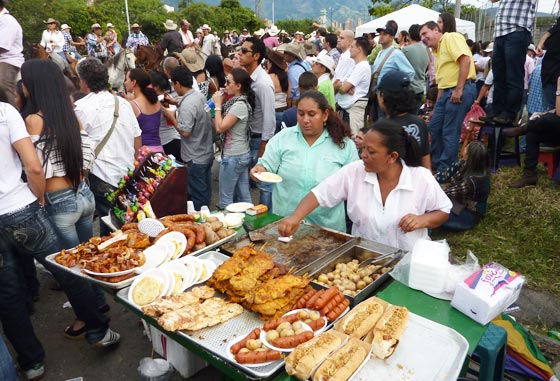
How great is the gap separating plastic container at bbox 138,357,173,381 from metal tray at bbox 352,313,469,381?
4.93ft

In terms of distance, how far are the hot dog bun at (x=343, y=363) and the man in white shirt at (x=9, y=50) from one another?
5262mm

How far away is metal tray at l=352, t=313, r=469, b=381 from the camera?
5.64ft

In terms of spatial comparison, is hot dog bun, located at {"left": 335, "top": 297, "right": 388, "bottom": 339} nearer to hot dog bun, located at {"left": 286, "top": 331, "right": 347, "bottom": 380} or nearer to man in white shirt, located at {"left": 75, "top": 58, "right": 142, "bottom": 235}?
hot dog bun, located at {"left": 286, "top": 331, "right": 347, "bottom": 380}

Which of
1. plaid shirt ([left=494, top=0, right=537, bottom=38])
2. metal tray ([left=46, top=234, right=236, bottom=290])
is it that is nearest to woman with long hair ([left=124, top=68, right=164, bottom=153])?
Result: metal tray ([left=46, top=234, right=236, bottom=290])

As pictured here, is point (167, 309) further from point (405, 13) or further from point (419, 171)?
point (405, 13)

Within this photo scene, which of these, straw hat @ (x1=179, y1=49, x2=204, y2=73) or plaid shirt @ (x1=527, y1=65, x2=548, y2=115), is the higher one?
straw hat @ (x1=179, y1=49, x2=204, y2=73)

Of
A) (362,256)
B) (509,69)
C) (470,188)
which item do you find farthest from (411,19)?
(362,256)

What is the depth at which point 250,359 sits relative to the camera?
179cm

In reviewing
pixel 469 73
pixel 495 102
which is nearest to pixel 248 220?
pixel 469 73

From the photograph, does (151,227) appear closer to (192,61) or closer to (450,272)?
A: (450,272)

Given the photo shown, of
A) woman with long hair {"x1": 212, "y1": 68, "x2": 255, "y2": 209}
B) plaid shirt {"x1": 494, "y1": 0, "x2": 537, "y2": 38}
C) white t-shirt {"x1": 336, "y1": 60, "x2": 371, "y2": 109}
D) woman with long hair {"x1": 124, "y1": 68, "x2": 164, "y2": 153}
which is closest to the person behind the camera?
woman with long hair {"x1": 212, "y1": 68, "x2": 255, "y2": 209}

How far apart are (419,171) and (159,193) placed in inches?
77.7

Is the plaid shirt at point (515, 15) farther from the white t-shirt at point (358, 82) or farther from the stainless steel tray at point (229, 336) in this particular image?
the stainless steel tray at point (229, 336)

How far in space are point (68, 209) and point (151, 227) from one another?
0.75 m
